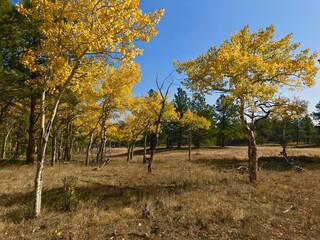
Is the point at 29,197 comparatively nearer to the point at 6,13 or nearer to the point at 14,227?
the point at 14,227

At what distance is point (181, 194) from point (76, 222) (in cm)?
494

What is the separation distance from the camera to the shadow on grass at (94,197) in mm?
8898

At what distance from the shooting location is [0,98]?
1873 cm

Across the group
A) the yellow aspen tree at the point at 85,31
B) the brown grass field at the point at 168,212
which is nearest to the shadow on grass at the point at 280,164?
the brown grass field at the point at 168,212

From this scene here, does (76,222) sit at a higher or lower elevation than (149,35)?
lower

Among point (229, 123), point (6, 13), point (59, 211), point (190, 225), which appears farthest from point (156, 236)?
point (229, 123)

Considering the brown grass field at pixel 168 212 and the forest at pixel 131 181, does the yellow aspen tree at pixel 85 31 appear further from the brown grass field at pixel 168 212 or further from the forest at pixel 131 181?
the brown grass field at pixel 168 212

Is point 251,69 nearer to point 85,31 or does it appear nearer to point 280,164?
point 85,31

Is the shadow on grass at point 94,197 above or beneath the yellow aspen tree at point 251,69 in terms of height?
beneath

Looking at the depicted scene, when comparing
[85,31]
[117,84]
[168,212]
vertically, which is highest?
[117,84]

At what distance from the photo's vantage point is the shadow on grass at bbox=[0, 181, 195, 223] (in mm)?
8898

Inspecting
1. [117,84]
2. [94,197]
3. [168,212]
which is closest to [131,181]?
[94,197]

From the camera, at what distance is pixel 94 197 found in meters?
10.6

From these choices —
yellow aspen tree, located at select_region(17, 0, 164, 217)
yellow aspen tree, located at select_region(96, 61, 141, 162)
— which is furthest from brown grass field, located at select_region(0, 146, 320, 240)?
yellow aspen tree, located at select_region(96, 61, 141, 162)
